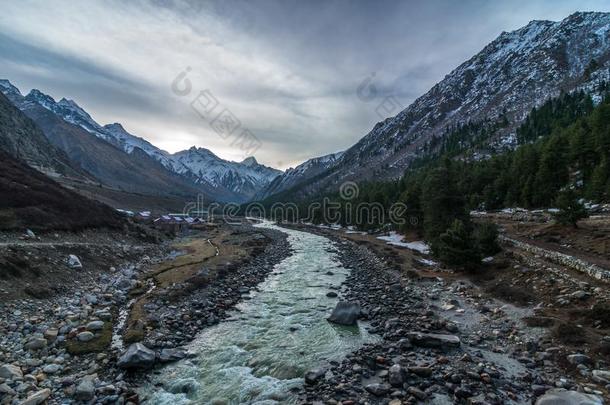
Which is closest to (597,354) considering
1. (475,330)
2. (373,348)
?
(475,330)

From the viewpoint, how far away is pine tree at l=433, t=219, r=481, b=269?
3456 cm

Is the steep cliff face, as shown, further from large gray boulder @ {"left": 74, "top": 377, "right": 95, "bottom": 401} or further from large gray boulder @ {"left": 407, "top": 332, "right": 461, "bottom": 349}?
large gray boulder @ {"left": 407, "top": 332, "right": 461, "bottom": 349}

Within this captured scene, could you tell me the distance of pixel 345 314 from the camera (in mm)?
24031

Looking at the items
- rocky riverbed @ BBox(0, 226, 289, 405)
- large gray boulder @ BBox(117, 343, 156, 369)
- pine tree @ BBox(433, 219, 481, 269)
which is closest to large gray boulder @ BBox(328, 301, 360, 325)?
rocky riverbed @ BBox(0, 226, 289, 405)

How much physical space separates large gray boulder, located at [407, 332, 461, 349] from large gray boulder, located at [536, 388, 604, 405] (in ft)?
18.1

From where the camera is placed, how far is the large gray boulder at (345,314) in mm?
23719

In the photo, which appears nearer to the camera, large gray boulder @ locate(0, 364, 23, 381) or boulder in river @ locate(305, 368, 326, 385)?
large gray boulder @ locate(0, 364, 23, 381)

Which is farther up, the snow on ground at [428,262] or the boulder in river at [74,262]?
the boulder in river at [74,262]

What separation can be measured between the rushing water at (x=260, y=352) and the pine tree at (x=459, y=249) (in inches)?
570

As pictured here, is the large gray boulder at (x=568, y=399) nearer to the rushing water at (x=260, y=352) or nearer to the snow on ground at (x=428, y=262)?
the rushing water at (x=260, y=352)

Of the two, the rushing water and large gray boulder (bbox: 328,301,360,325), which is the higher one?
large gray boulder (bbox: 328,301,360,325)

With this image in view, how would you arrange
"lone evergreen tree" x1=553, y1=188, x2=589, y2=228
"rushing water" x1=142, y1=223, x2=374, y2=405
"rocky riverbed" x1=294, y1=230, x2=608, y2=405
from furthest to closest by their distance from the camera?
"lone evergreen tree" x1=553, y1=188, x2=589, y2=228, "rushing water" x1=142, y1=223, x2=374, y2=405, "rocky riverbed" x1=294, y1=230, x2=608, y2=405

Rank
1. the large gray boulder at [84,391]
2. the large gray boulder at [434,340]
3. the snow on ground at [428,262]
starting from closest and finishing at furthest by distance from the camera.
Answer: the large gray boulder at [84,391], the large gray boulder at [434,340], the snow on ground at [428,262]

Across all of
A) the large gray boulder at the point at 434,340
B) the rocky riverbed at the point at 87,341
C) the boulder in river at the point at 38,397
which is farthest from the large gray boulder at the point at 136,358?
the large gray boulder at the point at 434,340
